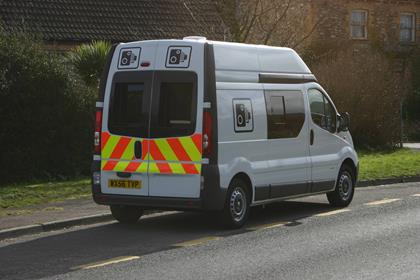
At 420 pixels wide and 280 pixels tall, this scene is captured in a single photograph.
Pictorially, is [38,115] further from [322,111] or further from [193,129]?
[193,129]

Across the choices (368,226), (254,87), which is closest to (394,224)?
(368,226)

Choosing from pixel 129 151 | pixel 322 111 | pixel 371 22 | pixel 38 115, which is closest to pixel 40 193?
pixel 38 115

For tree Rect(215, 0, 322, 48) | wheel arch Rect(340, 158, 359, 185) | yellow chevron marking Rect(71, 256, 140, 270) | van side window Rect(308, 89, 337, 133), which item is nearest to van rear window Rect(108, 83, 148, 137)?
yellow chevron marking Rect(71, 256, 140, 270)

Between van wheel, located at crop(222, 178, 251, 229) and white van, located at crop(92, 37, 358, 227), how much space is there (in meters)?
0.01

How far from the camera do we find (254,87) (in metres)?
11.0

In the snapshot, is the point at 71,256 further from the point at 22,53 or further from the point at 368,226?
the point at 22,53

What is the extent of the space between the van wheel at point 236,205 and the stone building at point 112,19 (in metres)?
12.8

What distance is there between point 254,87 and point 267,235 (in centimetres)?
216

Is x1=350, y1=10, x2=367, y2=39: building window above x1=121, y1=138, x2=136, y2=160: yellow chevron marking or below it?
above

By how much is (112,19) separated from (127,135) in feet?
52.0

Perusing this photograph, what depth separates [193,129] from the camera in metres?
10.2

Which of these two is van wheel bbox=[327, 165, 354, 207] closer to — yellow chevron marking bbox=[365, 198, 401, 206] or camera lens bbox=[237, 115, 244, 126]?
yellow chevron marking bbox=[365, 198, 401, 206]

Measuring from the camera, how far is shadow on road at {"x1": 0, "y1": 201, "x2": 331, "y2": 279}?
8352 mm

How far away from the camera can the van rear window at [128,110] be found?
34.5 ft
